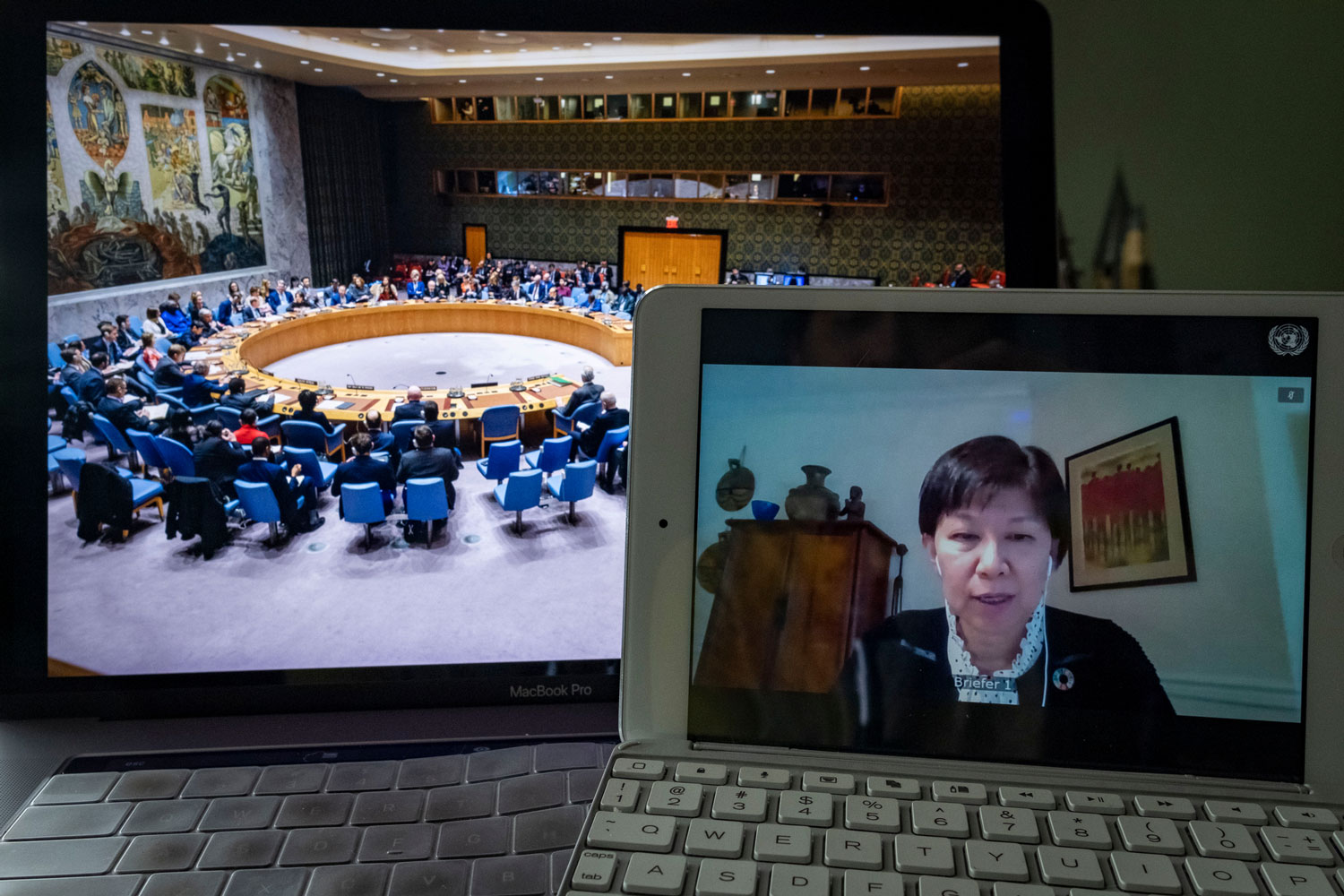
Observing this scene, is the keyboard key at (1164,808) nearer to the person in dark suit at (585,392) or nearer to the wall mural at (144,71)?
the person in dark suit at (585,392)

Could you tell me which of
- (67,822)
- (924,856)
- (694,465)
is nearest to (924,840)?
(924,856)

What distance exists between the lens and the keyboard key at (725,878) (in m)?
0.45

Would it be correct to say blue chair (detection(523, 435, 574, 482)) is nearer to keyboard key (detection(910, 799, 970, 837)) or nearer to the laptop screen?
the laptop screen

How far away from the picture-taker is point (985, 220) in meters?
0.82

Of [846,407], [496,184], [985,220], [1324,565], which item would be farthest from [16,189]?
[1324,565]

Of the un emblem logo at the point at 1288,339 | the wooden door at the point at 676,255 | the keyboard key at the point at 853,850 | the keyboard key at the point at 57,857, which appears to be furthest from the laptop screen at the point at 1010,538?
the keyboard key at the point at 57,857

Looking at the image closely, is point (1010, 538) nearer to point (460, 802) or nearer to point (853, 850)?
point (853, 850)

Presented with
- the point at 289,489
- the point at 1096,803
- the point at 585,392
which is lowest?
the point at 1096,803

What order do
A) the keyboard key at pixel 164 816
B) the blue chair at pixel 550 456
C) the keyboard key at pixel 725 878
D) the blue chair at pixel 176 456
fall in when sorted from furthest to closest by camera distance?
the blue chair at pixel 550 456
the blue chair at pixel 176 456
the keyboard key at pixel 164 816
the keyboard key at pixel 725 878

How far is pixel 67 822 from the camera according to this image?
0.66 meters

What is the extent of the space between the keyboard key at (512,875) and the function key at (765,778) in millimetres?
215

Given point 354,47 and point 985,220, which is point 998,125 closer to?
point 985,220

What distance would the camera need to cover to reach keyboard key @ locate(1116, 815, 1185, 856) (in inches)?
19.3

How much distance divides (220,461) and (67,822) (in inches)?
14.9
